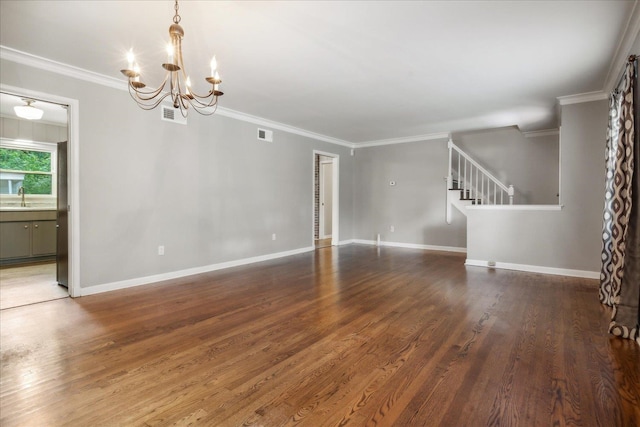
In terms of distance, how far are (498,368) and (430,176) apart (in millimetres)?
5523

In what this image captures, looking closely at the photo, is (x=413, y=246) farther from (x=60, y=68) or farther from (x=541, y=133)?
(x=60, y=68)

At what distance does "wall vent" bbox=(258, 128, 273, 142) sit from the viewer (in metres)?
5.77

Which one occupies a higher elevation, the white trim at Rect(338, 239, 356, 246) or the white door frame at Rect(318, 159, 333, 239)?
the white door frame at Rect(318, 159, 333, 239)

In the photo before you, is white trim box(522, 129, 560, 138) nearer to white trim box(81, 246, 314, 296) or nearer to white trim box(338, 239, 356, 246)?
white trim box(338, 239, 356, 246)

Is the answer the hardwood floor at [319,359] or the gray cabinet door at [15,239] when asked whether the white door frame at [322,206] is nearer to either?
the hardwood floor at [319,359]

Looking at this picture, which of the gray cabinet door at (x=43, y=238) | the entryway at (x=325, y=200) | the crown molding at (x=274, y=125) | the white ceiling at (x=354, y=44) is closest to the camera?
the white ceiling at (x=354, y=44)

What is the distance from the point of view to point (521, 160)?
Result: 6699mm

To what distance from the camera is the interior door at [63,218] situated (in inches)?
151

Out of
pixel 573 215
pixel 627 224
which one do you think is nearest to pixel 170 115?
pixel 627 224

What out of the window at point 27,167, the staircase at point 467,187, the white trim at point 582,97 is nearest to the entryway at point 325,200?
the staircase at point 467,187

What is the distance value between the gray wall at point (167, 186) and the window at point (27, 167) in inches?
134

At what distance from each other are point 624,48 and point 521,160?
398 cm

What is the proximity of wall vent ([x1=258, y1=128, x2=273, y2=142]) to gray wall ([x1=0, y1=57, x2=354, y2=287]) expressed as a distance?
9cm

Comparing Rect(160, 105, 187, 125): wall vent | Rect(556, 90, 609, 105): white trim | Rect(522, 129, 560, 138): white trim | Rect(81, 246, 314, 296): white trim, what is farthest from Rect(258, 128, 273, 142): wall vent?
Rect(522, 129, 560, 138): white trim
